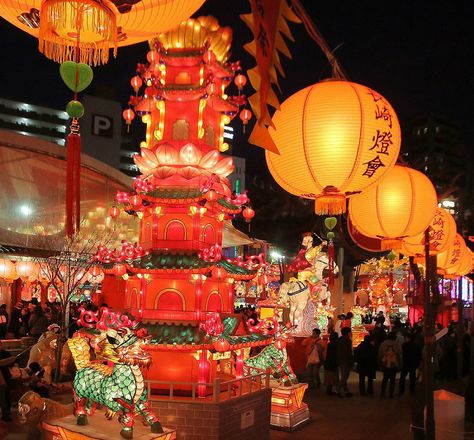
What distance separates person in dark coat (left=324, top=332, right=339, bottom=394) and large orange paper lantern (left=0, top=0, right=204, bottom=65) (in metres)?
9.63

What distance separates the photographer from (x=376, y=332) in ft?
45.6

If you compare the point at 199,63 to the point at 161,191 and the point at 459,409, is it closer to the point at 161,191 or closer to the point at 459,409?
the point at 161,191

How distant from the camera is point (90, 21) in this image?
3262 mm

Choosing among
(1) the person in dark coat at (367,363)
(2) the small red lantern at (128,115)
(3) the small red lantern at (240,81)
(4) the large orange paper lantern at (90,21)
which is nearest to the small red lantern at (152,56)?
(2) the small red lantern at (128,115)

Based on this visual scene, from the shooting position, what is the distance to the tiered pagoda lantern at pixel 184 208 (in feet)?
26.3

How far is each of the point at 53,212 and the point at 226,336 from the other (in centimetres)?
1297

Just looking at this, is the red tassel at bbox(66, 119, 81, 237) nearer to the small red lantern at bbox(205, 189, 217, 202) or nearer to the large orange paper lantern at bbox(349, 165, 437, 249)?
the large orange paper lantern at bbox(349, 165, 437, 249)

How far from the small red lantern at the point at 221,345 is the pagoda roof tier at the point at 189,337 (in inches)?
2.6

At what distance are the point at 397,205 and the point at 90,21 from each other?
11.8 ft

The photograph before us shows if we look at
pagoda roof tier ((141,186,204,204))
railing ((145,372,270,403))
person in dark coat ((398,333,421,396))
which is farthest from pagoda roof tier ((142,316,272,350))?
person in dark coat ((398,333,421,396))

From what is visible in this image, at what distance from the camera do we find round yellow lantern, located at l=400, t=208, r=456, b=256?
24.8 feet

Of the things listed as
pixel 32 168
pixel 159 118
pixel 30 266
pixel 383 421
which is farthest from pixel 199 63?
pixel 32 168

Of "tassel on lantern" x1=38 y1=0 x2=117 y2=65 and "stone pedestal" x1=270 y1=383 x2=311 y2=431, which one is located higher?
"tassel on lantern" x1=38 y1=0 x2=117 y2=65

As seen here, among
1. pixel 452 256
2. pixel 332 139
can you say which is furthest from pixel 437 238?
pixel 332 139
